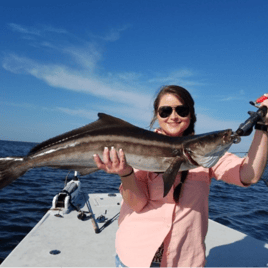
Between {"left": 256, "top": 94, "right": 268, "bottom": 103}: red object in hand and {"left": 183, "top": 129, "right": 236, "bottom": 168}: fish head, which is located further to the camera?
{"left": 183, "top": 129, "right": 236, "bottom": 168}: fish head

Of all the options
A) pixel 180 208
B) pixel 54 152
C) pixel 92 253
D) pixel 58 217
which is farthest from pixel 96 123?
pixel 58 217

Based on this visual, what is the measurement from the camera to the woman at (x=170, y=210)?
2.63 meters

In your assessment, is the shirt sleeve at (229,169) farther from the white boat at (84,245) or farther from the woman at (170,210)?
the white boat at (84,245)

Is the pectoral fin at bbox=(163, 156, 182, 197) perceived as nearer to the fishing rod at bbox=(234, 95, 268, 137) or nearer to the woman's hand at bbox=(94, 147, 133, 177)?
the woman's hand at bbox=(94, 147, 133, 177)

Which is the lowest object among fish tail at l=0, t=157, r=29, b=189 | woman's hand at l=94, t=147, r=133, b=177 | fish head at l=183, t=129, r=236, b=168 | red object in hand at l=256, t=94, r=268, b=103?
fish tail at l=0, t=157, r=29, b=189

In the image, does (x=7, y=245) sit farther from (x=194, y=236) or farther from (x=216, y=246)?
(x=194, y=236)

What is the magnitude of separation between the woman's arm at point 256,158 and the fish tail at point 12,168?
275 cm

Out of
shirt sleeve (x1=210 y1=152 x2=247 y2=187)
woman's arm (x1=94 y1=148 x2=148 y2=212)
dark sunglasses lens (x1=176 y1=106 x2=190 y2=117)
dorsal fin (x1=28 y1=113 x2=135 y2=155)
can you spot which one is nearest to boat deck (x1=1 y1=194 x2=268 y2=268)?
woman's arm (x1=94 y1=148 x2=148 y2=212)

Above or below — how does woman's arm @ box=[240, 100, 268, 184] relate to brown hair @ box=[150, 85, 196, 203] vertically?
below

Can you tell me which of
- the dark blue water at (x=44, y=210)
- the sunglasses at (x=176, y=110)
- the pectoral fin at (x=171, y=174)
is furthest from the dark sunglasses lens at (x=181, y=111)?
the dark blue water at (x=44, y=210)

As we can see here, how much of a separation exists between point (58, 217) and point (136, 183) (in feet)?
18.0

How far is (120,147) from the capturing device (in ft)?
9.93

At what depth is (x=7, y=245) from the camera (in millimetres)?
8359

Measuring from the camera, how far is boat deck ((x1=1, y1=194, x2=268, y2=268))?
16.0 ft
